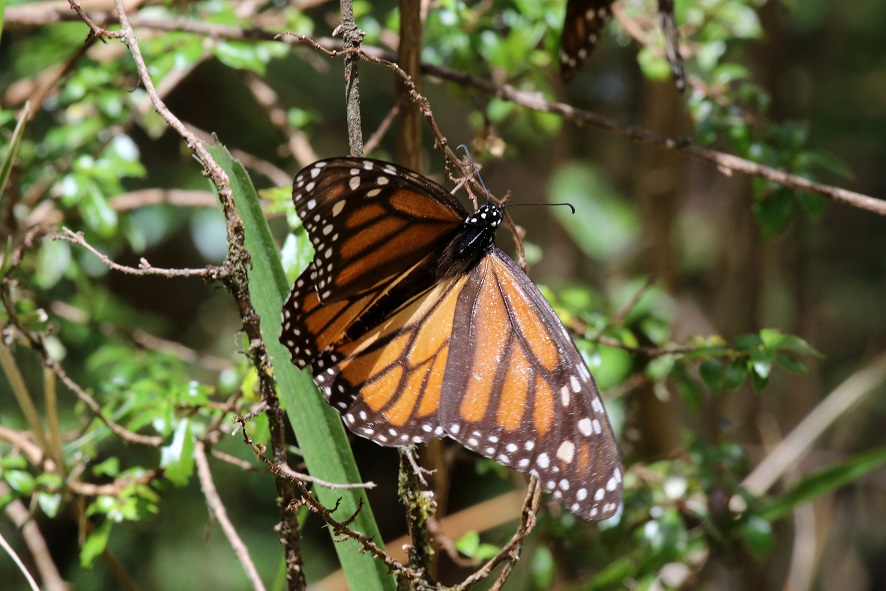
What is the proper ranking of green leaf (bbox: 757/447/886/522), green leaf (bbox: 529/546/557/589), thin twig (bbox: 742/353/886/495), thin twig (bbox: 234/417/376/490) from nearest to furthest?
thin twig (bbox: 234/417/376/490)
green leaf (bbox: 757/447/886/522)
green leaf (bbox: 529/546/557/589)
thin twig (bbox: 742/353/886/495)

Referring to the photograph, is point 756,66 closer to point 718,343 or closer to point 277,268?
point 718,343

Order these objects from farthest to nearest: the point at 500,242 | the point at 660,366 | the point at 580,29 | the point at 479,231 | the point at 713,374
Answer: the point at 500,242, the point at 660,366, the point at 580,29, the point at 713,374, the point at 479,231

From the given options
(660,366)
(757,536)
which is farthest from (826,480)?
(660,366)

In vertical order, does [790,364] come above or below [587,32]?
below

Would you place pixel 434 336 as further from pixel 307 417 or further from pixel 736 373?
pixel 736 373

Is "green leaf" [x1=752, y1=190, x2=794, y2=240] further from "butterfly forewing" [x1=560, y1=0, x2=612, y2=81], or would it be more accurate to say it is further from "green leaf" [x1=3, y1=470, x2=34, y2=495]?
"green leaf" [x1=3, y1=470, x2=34, y2=495]

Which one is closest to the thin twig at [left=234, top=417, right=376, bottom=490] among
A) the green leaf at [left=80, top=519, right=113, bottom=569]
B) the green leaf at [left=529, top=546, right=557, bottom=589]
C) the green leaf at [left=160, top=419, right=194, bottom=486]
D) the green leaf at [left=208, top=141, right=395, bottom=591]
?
the green leaf at [left=208, top=141, right=395, bottom=591]

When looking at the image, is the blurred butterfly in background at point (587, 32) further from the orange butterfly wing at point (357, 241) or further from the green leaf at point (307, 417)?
the green leaf at point (307, 417)
